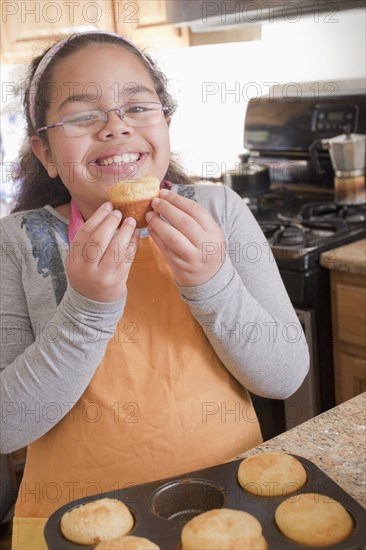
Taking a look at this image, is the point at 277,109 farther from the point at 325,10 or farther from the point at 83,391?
the point at 83,391

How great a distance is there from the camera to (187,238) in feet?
3.23

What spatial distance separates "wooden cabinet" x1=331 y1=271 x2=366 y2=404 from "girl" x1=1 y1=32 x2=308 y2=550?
32.3 inches

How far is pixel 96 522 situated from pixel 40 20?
264 centimetres

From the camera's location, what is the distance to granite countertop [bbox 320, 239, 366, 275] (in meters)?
1.90

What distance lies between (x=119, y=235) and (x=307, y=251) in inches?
43.3

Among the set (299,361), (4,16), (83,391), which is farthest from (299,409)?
(4,16)

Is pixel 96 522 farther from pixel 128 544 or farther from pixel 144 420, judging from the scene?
pixel 144 420

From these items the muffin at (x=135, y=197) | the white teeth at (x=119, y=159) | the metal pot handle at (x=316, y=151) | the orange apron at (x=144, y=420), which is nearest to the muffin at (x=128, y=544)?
the orange apron at (x=144, y=420)

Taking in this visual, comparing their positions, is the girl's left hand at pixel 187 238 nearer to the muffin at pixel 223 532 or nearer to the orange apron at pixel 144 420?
the orange apron at pixel 144 420

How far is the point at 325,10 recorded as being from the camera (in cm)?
227

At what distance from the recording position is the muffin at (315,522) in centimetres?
65

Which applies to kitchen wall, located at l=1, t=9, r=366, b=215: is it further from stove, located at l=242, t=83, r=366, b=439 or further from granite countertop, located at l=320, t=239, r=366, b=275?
granite countertop, located at l=320, t=239, r=366, b=275

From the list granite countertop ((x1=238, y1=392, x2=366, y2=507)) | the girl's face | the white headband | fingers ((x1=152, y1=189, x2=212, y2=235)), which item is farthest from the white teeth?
granite countertop ((x1=238, y1=392, x2=366, y2=507))

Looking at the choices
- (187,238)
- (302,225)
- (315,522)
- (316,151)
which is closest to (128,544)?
(315,522)
